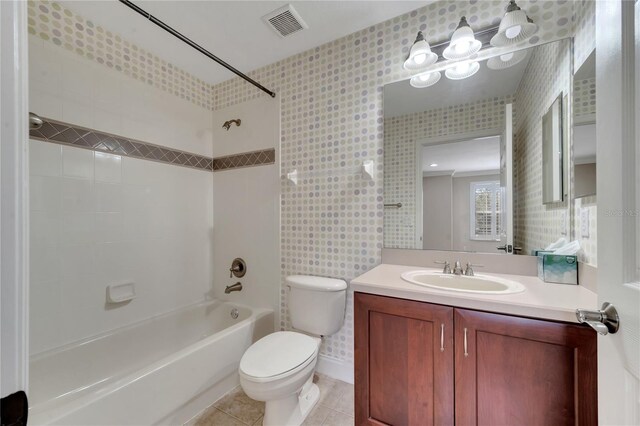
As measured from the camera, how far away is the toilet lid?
1.27 m

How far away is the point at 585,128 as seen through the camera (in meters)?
1.15

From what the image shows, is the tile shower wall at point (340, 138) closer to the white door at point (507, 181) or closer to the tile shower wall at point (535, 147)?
the tile shower wall at point (535, 147)

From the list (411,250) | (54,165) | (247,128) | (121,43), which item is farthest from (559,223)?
(121,43)

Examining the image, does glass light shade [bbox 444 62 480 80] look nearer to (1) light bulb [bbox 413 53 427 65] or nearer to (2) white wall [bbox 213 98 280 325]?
(1) light bulb [bbox 413 53 427 65]

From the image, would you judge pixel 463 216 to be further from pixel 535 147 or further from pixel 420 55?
pixel 420 55

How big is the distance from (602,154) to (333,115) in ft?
4.88

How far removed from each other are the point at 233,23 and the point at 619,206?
6.84 feet

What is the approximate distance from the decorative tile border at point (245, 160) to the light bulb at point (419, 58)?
1.18m

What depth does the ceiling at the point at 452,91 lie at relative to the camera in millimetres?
1444

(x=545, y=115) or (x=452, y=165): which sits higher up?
(x=545, y=115)

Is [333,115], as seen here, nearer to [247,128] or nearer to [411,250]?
[247,128]

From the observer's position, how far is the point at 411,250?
1642 mm

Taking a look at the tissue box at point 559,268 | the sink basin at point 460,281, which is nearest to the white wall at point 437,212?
the sink basin at point 460,281

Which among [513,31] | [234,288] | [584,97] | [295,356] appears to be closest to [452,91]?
[513,31]
